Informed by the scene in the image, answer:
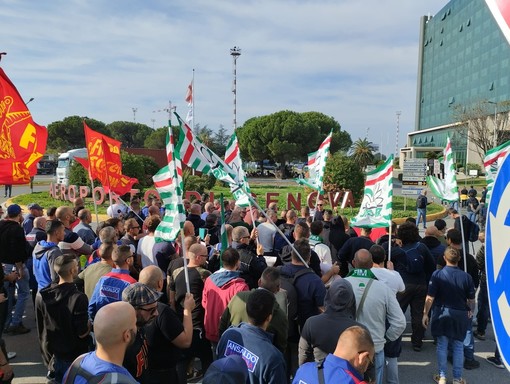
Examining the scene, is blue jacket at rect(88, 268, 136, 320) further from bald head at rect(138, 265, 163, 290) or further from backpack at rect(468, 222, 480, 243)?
backpack at rect(468, 222, 480, 243)

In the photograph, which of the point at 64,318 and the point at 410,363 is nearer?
the point at 64,318

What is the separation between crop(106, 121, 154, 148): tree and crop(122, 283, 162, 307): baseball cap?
312 feet

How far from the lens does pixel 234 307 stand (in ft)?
12.5

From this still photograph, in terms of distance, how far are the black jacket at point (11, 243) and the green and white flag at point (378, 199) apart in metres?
4.98

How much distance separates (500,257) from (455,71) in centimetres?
7881

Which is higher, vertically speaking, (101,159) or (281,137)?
(281,137)

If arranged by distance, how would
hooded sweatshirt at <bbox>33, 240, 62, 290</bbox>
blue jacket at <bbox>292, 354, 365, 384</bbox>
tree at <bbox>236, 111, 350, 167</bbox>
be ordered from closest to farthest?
blue jacket at <bbox>292, 354, 365, 384</bbox> → hooded sweatshirt at <bbox>33, 240, 62, 290</bbox> → tree at <bbox>236, 111, 350, 167</bbox>

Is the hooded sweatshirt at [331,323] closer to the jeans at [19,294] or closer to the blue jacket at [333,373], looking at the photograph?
the blue jacket at [333,373]

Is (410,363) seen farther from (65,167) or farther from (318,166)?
(65,167)

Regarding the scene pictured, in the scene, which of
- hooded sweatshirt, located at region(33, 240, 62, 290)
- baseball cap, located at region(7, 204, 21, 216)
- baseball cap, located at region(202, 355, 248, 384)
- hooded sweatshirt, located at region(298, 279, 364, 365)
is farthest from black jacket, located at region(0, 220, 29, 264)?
baseball cap, located at region(202, 355, 248, 384)

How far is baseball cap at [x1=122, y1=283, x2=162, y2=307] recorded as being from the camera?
10.4 feet

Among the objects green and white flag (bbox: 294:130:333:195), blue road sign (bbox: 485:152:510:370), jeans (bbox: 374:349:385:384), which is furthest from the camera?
green and white flag (bbox: 294:130:333:195)

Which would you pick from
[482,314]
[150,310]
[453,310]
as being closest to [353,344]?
[150,310]

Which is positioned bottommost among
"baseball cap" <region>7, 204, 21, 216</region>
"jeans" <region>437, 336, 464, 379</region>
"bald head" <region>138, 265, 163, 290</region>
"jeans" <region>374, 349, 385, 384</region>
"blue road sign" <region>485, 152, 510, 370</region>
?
"jeans" <region>437, 336, 464, 379</region>
